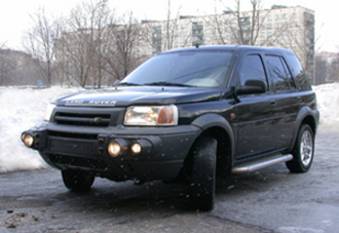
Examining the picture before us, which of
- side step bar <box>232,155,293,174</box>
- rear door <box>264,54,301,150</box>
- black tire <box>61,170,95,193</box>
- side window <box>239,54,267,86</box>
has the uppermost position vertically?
side window <box>239,54,267,86</box>

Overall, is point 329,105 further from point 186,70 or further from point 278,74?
point 186,70

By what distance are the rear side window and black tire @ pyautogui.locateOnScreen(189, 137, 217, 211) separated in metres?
3.01

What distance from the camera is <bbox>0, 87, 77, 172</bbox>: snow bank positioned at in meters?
8.62

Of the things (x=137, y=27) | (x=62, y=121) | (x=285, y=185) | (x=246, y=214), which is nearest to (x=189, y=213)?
(x=246, y=214)

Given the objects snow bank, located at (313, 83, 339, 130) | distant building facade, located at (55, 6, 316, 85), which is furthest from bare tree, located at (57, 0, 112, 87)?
snow bank, located at (313, 83, 339, 130)

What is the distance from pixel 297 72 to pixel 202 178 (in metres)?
3.44

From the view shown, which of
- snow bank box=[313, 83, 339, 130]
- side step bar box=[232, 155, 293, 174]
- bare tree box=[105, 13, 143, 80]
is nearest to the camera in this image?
side step bar box=[232, 155, 293, 174]

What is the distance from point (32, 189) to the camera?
275 inches

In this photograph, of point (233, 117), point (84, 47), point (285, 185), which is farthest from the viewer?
point (84, 47)

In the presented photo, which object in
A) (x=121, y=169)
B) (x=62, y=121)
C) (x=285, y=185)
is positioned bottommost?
(x=285, y=185)

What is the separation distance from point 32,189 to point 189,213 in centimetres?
224

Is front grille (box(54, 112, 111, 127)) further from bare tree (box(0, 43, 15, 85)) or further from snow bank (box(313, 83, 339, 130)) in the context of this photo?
bare tree (box(0, 43, 15, 85))

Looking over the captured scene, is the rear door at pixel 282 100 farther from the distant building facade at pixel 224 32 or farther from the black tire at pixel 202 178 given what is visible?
the distant building facade at pixel 224 32

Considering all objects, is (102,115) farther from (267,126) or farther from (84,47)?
(84,47)
